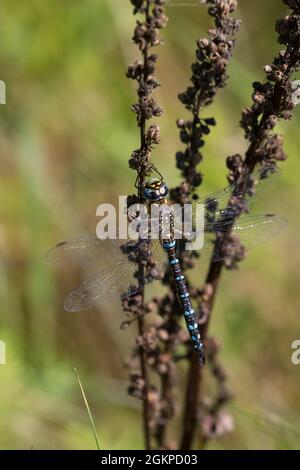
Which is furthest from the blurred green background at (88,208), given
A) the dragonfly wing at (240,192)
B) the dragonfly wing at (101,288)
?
the dragonfly wing at (240,192)

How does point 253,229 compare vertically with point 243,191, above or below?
below

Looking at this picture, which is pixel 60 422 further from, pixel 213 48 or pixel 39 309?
pixel 213 48

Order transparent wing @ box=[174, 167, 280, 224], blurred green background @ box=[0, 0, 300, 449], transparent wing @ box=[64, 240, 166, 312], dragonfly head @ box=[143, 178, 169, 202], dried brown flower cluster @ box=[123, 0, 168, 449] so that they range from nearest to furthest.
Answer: dried brown flower cluster @ box=[123, 0, 168, 449] < transparent wing @ box=[174, 167, 280, 224] < dragonfly head @ box=[143, 178, 169, 202] < transparent wing @ box=[64, 240, 166, 312] < blurred green background @ box=[0, 0, 300, 449]

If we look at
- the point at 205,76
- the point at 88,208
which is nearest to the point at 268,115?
the point at 205,76

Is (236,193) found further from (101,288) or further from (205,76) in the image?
(101,288)

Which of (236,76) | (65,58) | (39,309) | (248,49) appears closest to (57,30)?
(65,58)

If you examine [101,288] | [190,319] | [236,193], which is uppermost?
[236,193]

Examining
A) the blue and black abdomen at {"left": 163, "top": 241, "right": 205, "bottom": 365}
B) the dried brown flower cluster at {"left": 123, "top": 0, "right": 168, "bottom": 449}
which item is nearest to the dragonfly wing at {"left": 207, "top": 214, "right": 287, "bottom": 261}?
the blue and black abdomen at {"left": 163, "top": 241, "right": 205, "bottom": 365}

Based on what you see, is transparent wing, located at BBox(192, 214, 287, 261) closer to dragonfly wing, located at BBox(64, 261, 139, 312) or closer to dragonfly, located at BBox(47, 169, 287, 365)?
dragonfly, located at BBox(47, 169, 287, 365)
